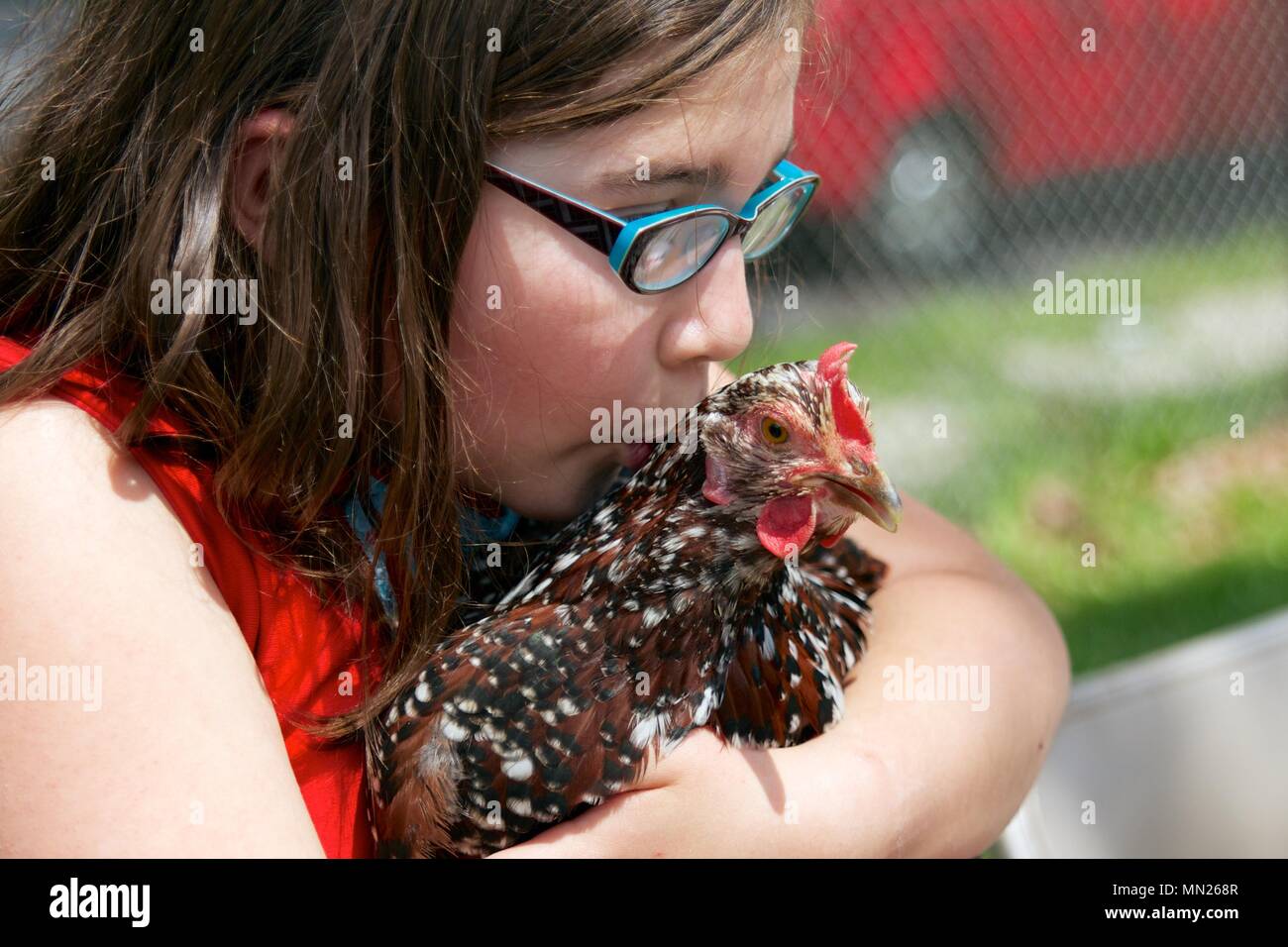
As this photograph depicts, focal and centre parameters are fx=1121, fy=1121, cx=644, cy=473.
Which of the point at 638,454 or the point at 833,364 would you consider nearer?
the point at 833,364

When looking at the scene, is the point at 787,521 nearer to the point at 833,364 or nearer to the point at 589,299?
the point at 833,364

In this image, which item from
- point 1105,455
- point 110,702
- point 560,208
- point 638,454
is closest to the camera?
point 110,702

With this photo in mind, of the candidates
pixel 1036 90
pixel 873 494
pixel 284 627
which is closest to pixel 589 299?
pixel 873 494

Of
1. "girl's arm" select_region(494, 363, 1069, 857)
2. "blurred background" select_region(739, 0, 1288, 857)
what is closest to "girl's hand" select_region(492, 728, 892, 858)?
"girl's arm" select_region(494, 363, 1069, 857)

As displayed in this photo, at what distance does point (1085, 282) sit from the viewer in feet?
14.4

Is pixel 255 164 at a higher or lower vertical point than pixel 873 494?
higher

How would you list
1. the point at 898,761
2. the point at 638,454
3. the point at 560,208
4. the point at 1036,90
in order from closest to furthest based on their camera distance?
the point at 560,208, the point at 898,761, the point at 638,454, the point at 1036,90

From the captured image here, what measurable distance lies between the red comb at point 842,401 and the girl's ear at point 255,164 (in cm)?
72

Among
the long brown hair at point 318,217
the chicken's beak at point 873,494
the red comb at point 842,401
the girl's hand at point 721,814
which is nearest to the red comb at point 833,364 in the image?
the red comb at point 842,401

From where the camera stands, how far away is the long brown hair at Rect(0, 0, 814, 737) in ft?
4.39

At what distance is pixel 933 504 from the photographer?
13.0 feet

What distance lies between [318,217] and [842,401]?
682 millimetres

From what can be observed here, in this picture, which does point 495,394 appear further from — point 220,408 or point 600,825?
point 600,825

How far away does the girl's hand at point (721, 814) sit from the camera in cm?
137
